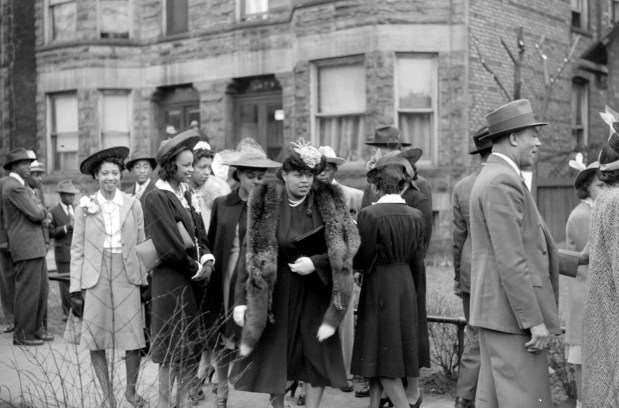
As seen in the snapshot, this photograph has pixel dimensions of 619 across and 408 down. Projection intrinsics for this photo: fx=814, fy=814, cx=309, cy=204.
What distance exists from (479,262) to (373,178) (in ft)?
6.55

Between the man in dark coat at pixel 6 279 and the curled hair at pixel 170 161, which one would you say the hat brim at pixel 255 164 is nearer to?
the curled hair at pixel 170 161

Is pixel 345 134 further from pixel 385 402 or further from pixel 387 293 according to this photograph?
pixel 387 293

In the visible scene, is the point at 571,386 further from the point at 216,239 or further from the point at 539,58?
the point at 539,58

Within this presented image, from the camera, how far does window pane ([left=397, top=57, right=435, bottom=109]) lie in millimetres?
16844

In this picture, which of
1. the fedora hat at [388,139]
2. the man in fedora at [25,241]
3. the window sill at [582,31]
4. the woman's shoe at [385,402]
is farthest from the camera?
the window sill at [582,31]

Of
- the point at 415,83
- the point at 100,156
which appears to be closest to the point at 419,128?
the point at 415,83

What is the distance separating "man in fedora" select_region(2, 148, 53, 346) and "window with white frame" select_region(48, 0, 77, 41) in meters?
12.9


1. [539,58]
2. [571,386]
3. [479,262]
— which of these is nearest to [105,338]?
[479,262]

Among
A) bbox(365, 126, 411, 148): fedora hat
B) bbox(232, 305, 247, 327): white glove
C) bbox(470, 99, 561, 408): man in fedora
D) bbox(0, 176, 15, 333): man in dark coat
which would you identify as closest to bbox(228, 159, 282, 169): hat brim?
bbox(232, 305, 247, 327): white glove

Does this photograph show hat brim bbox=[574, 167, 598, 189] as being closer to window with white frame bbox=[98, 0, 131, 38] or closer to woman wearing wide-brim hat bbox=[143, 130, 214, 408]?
woman wearing wide-brim hat bbox=[143, 130, 214, 408]

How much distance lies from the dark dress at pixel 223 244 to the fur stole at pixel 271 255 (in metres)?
0.71

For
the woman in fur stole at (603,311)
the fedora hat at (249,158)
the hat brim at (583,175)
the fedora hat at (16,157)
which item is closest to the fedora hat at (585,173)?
the hat brim at (583,175)

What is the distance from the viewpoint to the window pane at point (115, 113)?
22000 mm

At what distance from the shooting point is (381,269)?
20.6 feet
